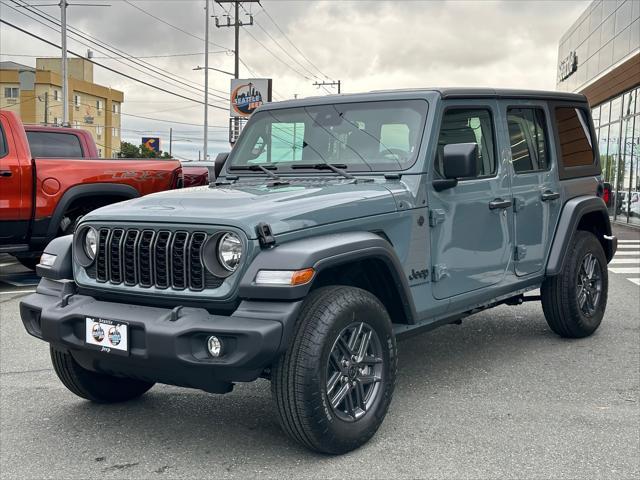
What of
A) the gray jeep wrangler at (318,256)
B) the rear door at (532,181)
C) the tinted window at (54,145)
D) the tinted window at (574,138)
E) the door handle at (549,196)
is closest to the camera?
the gray jeep wrangler at (318,256)

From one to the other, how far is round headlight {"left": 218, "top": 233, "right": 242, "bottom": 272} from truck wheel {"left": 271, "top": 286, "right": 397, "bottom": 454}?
396 millimetres

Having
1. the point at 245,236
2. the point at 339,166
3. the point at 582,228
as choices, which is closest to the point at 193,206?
the point at 245,236

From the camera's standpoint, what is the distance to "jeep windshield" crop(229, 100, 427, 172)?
459 centimetres

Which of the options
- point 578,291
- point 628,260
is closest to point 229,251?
point 578,291

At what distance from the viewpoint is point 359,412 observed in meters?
3.86

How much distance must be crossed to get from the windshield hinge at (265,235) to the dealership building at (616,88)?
55.7 ft

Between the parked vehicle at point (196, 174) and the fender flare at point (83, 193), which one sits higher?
the parked vehicle at point (196, 174)

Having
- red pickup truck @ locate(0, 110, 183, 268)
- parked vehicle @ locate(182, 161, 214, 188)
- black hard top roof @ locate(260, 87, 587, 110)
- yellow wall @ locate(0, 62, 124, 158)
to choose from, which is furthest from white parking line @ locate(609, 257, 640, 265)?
yellow wall @ locate(0, 62, 124, 158)

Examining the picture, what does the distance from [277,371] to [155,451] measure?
2.91ft

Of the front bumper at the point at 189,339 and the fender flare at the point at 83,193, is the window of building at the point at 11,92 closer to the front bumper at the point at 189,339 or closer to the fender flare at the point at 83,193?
the fender flare at the point at 83,193

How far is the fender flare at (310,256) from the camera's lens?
11.1 ft

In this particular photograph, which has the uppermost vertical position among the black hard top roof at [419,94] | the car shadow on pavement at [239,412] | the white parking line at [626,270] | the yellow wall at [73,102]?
the yellow wall at [73,102]

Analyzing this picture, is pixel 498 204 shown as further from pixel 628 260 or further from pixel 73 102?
pixel 73 102

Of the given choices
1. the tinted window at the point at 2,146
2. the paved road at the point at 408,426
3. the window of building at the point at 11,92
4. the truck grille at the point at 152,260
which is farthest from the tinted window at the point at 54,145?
the window of building at the point at 11,92
